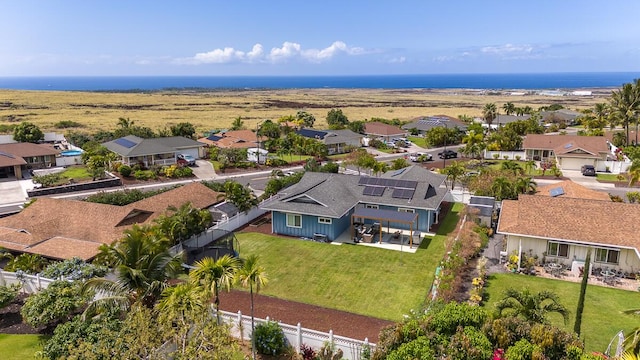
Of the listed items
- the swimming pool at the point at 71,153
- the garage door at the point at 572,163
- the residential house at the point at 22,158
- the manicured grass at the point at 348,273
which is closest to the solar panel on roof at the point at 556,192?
the manicured grass at the point at 348,273

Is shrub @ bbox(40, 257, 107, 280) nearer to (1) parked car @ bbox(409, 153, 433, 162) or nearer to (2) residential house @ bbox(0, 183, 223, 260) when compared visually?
(2) residential house @ bbox(0, 183, 223, 260)

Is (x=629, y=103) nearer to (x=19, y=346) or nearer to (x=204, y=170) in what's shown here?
(x=204, y=170)

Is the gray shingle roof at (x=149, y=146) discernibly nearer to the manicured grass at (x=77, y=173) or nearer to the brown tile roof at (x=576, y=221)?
the manicured grass at (x=77, y=173)

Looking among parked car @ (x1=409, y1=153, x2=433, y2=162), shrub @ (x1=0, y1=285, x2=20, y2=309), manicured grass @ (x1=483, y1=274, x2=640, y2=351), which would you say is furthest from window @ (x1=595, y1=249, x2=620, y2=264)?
parked car @ (x1=409, y1=153, x2=433, y2=162)

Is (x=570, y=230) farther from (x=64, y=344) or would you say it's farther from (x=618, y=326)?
(x=64, y=344)

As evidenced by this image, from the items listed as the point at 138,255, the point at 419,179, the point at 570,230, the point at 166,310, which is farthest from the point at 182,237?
the point at 570,230

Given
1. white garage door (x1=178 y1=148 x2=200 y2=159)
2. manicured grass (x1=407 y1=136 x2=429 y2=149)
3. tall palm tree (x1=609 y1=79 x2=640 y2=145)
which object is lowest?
manicured grass (x1=407 y1=136 x2=429 y2=149)

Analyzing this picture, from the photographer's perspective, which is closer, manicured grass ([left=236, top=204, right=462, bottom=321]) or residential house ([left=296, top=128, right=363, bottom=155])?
manicured grass ([left=236, top=204, right=462, bottom=321])
